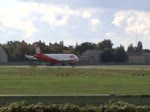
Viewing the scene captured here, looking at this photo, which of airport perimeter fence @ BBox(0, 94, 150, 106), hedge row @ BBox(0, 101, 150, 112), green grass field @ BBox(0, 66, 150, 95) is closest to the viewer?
hedge row @ BBox(0, 101, 150, 112)

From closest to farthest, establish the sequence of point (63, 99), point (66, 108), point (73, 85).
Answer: point (66, 108) → point (63, 99) → point (73, 85)

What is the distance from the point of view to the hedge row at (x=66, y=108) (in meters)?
15.1

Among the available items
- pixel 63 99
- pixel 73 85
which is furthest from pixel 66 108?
pixel 73 85

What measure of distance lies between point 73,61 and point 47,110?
5648 inches

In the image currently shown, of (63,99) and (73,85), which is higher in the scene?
(63,99)

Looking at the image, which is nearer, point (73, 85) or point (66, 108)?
point (66, 108)

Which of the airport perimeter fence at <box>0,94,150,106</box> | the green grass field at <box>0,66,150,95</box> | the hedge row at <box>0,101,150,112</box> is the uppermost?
the airport perimeter fence at <box>0,94,150,106</box>

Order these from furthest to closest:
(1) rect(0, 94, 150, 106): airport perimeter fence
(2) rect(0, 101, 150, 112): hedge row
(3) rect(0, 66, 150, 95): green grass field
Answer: (3) rect(0, 66, 150, 95): green grass field → (1) rect(0, 94, 150, 106): airport perimeter fence → (2) rect(0, 101, 150, 112): hedge row

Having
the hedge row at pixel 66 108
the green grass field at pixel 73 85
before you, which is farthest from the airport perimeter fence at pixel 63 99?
the green grass field at pixel 73 85

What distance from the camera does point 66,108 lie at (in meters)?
15.1

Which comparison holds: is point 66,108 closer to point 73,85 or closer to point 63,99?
point 63,99

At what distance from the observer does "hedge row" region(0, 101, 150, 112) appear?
15078mm

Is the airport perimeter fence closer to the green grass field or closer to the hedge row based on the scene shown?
the hedge row

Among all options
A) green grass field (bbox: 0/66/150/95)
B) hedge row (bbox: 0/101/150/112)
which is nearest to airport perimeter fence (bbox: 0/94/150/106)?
hedge row (bbox: 0/101/150/112)
